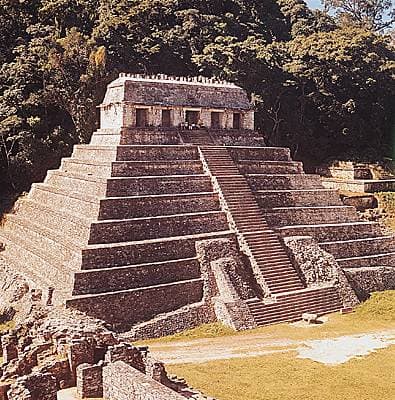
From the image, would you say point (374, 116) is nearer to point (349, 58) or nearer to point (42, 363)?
point (349, 58)

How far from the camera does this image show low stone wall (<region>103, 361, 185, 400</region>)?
1253 centimetres

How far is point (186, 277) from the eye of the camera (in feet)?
81.2

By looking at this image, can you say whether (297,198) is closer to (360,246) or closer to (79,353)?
(360,246)

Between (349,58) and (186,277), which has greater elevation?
(349,58)

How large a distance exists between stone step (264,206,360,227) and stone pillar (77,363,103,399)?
15.5m

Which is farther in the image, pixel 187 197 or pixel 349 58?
pixel 349 58

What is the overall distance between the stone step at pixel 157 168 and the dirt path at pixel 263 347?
8.17 metres

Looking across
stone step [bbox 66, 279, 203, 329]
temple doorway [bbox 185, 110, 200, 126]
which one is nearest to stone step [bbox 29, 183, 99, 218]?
stone step [bbox 66, 279, 203, 329]

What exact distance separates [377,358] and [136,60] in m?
29.1

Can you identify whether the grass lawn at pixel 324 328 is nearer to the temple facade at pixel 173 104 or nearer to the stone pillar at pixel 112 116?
the temple facade at pixel 173 104

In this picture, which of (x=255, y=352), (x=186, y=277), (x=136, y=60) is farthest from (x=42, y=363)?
(x=136, y=60)

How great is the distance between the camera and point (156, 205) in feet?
85.8

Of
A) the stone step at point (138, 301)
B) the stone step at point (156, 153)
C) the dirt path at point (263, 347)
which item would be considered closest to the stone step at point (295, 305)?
the dirt path at point (263, 347)

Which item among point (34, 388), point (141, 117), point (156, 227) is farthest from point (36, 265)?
point (34, 388)
